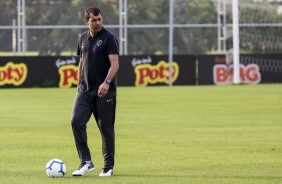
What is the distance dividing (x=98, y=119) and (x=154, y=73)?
24.6 m

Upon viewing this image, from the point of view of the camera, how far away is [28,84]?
3650 cm

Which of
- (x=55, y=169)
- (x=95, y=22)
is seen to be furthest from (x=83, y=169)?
(x=95, y=22)

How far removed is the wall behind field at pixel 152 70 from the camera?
36.4 metres

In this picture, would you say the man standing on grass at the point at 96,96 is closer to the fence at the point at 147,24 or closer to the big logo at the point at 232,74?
the big logo at the point at 232,74

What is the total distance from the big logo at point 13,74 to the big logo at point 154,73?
4.05 m

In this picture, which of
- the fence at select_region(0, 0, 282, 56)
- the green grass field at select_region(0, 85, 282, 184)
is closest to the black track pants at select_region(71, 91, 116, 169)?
the green grass field at select_region(0, 85, 282, 184)

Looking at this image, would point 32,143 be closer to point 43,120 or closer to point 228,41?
point 43,120

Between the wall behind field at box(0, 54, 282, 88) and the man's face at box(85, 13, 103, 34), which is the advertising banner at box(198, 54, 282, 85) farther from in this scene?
the man's face at box(85, 13, 103, 34)

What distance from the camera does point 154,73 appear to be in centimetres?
3744

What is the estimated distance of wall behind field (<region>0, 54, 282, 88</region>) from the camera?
36.4 m

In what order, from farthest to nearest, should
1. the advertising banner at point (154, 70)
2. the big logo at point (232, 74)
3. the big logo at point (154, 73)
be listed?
the big logo at point (232, 74), the big logo at point (154, 73), the advertising banner at point (154, 70)

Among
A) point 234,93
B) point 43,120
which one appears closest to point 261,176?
point 43,120

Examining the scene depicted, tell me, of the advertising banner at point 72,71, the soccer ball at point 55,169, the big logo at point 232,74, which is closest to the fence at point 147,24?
the big logo at point 232,74

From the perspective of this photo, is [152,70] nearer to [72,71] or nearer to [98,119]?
[72,71]
